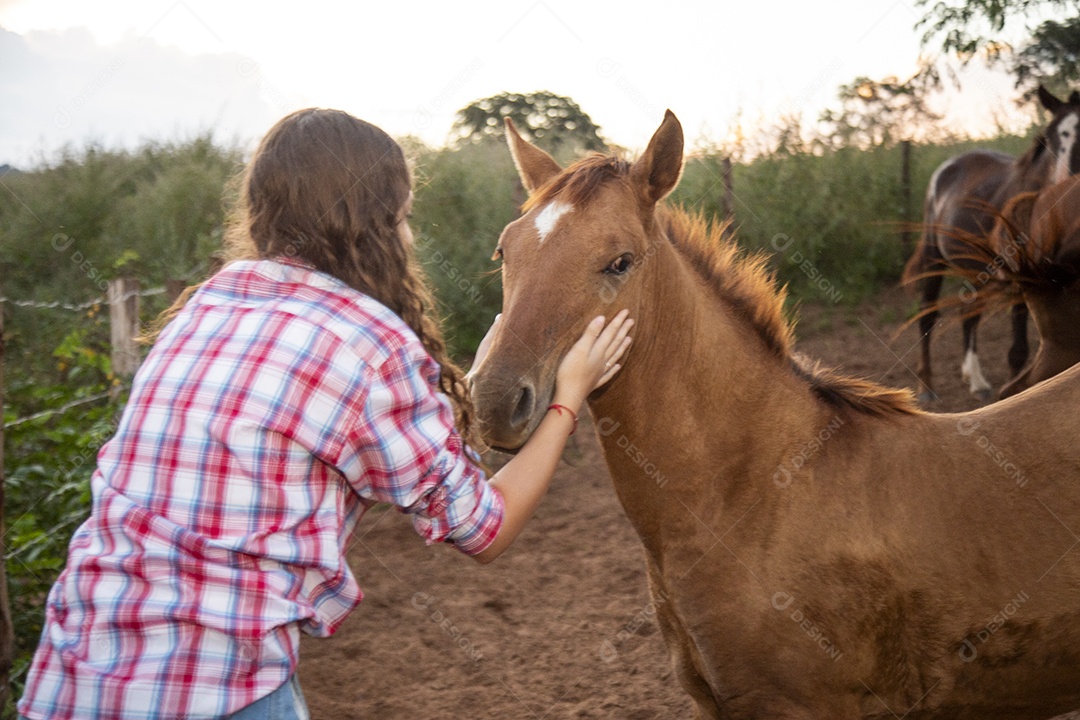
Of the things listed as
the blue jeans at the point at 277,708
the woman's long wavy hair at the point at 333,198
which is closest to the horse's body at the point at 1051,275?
the woman's long wavy hair at the point at 333,198

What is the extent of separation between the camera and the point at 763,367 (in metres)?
2.56

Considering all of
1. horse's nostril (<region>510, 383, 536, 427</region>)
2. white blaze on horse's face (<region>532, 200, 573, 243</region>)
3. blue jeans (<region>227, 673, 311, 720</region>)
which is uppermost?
white blaze on horse's face (<region>532, 200, 573, 243</region>)

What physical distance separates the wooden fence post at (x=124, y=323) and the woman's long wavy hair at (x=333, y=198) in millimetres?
4000

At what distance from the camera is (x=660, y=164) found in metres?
2.49

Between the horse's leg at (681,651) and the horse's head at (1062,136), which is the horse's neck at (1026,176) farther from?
the horse's leg at (681,651)

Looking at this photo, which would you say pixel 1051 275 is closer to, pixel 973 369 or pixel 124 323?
pixel 973 369

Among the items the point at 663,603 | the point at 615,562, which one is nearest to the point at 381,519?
the point at 615,562

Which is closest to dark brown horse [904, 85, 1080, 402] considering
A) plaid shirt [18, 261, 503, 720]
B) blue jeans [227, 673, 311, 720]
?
plaid shirt [18, 261, 503, 720]

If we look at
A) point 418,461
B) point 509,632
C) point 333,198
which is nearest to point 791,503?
point 418,461

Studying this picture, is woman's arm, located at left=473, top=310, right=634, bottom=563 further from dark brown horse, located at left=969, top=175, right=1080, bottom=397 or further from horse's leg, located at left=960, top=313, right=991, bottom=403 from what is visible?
horse's leg, located at left=960, top=313, right=991, bottom=403

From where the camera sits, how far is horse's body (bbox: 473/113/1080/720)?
90.1 inches

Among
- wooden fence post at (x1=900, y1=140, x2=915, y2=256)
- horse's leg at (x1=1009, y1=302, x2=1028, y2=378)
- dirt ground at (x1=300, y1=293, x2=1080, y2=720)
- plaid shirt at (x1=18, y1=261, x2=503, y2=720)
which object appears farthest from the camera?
wooden fence post at (x1=900, y1=140, x2=915, y2=256)

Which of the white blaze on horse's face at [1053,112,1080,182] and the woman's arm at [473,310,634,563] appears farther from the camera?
the white blaze on horse's face at [1053,112,1080,182]

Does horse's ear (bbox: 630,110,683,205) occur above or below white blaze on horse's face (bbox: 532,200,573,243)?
above
